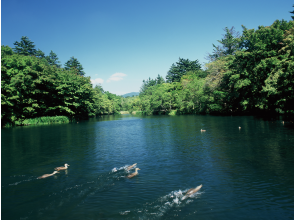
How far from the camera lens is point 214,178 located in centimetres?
1188

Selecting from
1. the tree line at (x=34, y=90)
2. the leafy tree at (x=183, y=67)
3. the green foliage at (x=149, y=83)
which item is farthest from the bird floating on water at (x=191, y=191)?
the green foliage at (x=149, y=83)

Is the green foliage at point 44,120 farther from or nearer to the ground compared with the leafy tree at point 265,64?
nearer to the ground

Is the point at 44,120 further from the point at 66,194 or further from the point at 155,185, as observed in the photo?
the point at 155,185

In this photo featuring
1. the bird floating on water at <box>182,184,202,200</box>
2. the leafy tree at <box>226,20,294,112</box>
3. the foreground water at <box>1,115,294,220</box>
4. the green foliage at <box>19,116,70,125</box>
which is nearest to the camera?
the foreground water at <box>1,115,294,220</box>

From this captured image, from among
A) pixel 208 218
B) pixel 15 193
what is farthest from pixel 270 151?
pixel 15 193

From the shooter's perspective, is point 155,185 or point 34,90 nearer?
point 155,185

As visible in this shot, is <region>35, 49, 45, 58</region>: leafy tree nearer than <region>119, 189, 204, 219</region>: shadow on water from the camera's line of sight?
No

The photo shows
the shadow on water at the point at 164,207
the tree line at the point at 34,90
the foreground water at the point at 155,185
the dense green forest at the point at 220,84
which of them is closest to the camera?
the shadow on water at the point at 164,207

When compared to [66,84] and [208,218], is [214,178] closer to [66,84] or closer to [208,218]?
[208,218]

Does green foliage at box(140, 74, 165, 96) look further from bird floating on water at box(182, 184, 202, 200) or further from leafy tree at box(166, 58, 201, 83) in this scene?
bird floating on water at box(182, 184, 202, 200)

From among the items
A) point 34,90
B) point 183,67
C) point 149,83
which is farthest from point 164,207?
point 149,83

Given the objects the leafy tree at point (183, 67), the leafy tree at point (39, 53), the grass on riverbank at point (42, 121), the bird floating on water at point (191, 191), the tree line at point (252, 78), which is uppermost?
the leafy tree at point (39, 53)

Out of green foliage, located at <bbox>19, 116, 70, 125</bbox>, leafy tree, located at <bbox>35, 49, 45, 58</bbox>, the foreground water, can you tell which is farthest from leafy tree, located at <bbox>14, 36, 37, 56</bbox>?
the foreground water

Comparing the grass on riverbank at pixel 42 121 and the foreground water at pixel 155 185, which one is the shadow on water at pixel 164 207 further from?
the grass on riverbank at pixel 42 121
